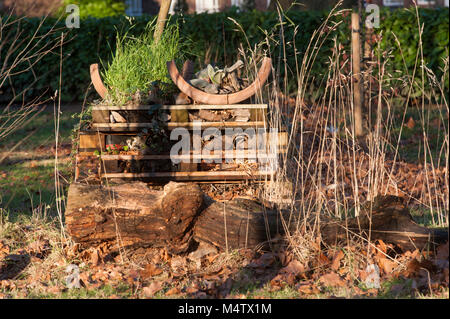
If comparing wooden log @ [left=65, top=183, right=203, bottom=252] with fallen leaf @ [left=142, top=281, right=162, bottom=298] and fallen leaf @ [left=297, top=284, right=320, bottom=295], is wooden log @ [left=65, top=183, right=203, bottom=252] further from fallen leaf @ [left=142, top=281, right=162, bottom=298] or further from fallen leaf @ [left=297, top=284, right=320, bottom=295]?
fallen leaf @ [left=297, top=284, right=320, bottom=295]

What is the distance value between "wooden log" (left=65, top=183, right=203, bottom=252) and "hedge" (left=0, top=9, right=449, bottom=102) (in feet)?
18.9

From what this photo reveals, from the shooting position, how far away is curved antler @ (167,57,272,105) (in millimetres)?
4574

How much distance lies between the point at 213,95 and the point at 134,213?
1.31 meters

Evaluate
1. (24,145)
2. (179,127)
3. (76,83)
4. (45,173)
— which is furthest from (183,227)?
(76,83)

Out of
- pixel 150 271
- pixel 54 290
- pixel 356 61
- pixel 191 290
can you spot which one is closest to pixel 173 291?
pixel 191 290

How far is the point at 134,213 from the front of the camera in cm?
376

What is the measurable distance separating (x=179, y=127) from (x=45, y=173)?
3088mm

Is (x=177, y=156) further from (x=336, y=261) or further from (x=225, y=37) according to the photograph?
(x=225, y=37)

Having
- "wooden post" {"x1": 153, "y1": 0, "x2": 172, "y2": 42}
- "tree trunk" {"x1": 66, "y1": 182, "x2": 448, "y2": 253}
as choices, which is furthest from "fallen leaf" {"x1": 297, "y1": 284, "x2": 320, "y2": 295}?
"wooden post" {"x1": 153, "y1": 0, "x2": 172, "y2": 42}

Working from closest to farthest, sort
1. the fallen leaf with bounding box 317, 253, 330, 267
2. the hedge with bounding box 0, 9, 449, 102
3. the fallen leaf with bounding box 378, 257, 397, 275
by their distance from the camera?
the fallen leaf with bounding box 378, 257, 397, 275 → the fallen leaf with bounding box 317, 253, 330, 267 → the hedge with bounding box 0, 9, 449, 102

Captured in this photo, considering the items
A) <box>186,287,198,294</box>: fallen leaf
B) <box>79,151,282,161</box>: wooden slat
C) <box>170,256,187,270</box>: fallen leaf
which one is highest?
<box>79,151,282,161</box>: wooden slat

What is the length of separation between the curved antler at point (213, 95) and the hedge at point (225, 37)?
180 inches

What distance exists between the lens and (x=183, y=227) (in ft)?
12.3
